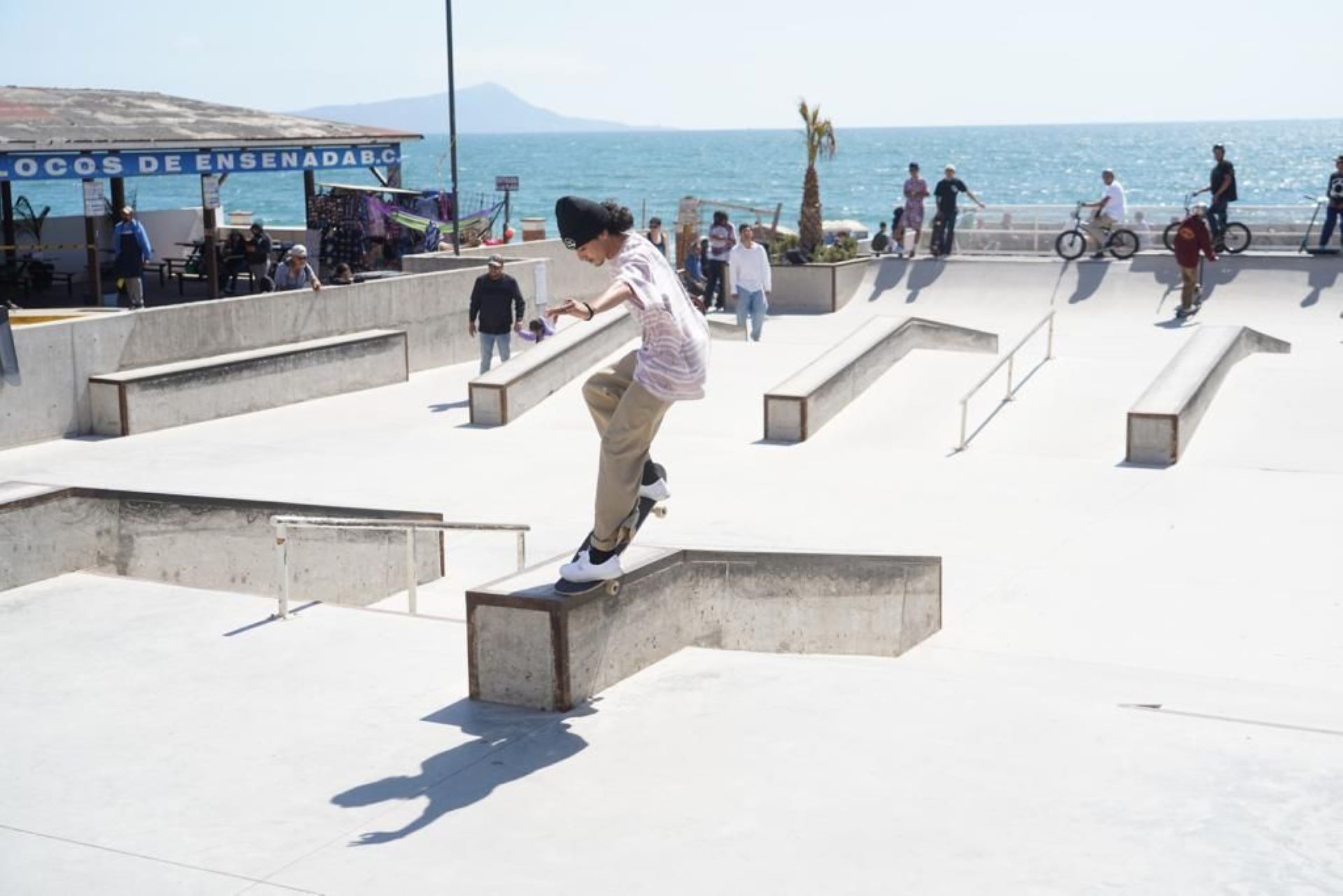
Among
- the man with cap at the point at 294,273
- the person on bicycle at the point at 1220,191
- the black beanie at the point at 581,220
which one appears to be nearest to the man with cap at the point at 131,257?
the man with cap at the point at 294,273

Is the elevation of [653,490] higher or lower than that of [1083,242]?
lower

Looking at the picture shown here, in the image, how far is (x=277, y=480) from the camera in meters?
13.9

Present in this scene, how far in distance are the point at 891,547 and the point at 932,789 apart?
6.32 meters

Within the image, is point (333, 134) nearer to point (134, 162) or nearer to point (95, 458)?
point (134, 162)

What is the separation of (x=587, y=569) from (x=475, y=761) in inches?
38.3

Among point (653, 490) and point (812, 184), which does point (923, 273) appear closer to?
point (812, 184)

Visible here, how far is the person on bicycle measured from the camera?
2491 cm

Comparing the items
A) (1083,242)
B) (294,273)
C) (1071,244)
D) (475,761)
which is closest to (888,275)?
(1071,244)

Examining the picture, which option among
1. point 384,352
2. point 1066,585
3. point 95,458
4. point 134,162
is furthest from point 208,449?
point 1066,585

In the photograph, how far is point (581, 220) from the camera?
6.29 metres

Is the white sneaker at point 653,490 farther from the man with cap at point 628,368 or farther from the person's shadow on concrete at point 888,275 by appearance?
the person's shadow on concrete at point 888,275

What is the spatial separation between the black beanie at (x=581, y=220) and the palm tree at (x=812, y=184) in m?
20.4

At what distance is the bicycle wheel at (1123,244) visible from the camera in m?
26.8

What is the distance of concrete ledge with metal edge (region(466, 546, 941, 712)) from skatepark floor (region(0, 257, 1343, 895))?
0.48 feet
